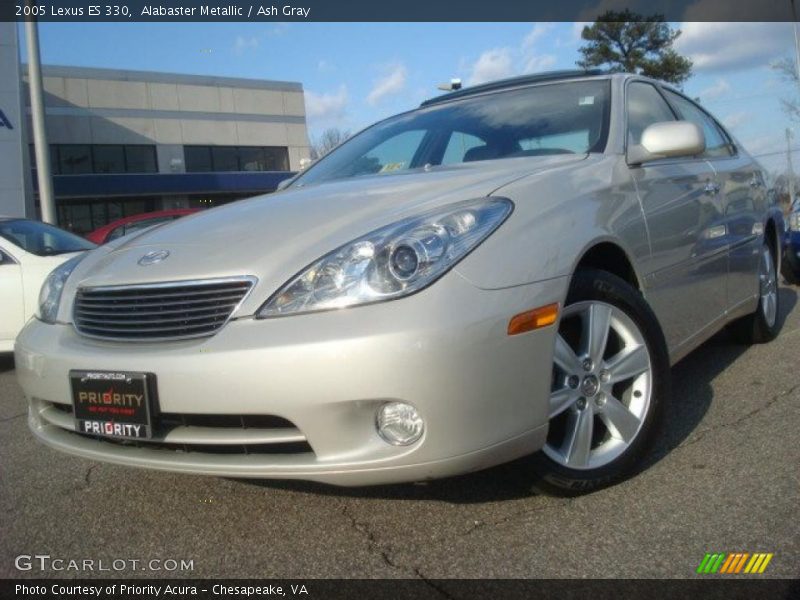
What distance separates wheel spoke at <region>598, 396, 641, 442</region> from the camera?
8.13 feet

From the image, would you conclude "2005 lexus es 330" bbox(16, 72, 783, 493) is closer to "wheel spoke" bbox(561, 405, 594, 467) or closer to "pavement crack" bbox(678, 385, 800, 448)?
"wheel spoke" bbox(561, 405, 594, 467)

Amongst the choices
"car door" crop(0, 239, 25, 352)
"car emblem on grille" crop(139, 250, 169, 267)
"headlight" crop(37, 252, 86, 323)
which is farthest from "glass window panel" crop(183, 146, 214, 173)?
"car emblem on grille" crop(139, 250, 169, 267)

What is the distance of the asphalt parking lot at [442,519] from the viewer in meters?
2.05

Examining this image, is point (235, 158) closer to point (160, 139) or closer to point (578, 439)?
point (160, 139)

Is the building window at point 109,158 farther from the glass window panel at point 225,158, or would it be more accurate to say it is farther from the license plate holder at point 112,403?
the license plate holder at point 112,403

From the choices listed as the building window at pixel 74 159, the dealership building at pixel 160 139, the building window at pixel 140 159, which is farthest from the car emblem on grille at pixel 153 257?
the building window at pixel 140 159

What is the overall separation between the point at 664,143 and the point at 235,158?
1380 inches

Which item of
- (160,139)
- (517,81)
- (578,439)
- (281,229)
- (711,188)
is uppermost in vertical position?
(160,139)

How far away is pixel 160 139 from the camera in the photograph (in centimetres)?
3381

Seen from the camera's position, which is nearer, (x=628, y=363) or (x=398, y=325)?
(x=398, y=325)

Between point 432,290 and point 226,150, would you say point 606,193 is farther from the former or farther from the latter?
point 226,150

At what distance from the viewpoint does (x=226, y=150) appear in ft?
117

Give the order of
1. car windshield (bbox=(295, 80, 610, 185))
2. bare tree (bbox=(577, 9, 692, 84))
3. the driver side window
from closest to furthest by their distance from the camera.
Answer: car windshield (bbox=(295, 80, 610, 185))
the driver side window
bare tree (bbox=(577, 9, 692, 84))
